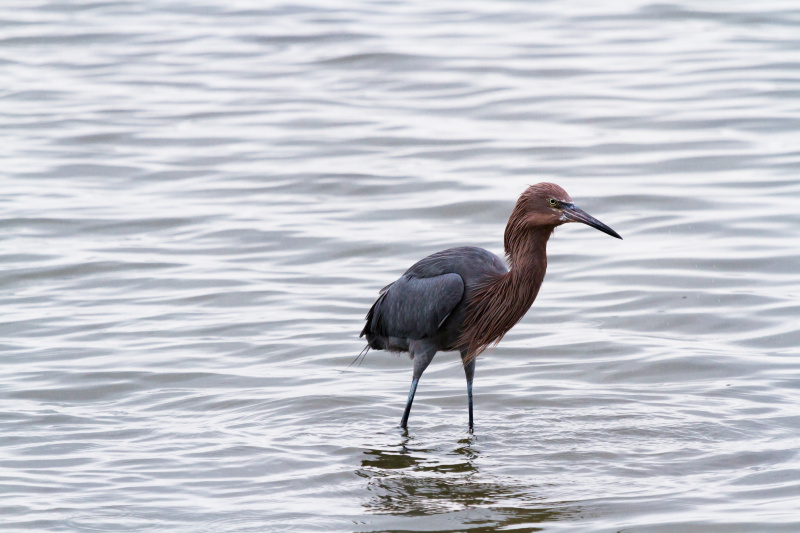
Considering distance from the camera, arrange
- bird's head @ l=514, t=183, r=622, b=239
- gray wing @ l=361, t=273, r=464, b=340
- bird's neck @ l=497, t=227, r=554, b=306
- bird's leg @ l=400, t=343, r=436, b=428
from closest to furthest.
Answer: bird's head @ l=514, t=183, r=622, b=239 < bird's neck @ l=497, t=227, r=554, b=306 < gray wing @ l=361, t=273, r=464, b=340 < bird's leg @ l=400, t=343, r=436, b=428

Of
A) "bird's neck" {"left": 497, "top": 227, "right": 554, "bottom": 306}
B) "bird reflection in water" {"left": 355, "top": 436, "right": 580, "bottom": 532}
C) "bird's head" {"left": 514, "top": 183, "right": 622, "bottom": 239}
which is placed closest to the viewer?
"bird reflection in water" {"left": 355, "top": 436, "right": 580, "bottom": 532}

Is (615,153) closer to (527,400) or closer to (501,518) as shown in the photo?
(527,400)

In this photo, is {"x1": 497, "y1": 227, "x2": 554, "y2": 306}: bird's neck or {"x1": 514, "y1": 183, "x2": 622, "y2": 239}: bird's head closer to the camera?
{"x1": 514, "y1": 183, "x2": 622, "y2": 239}: bird's head

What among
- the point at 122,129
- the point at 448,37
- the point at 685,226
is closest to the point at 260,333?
the point at 685,226

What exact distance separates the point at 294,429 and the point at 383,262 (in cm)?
365

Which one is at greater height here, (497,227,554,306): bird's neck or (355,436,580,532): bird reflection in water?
(497,227,554,306): bird's neck

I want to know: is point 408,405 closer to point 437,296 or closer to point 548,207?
point 437,296

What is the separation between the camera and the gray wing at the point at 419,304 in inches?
282

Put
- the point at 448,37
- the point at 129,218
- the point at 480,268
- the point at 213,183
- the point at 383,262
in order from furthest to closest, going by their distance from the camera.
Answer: the point at 448,37 → the point at 213,183 → the point at 129,218 → the point at 383,262 → the point at 480,268

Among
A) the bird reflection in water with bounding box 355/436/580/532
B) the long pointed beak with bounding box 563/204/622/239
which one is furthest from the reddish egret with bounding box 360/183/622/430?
the bird reflection in water with bounding box 355/436/580/532

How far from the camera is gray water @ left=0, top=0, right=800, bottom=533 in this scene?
6449 mm

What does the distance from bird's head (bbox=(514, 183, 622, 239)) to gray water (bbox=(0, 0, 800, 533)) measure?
1338mm

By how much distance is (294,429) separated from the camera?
24.1 feet

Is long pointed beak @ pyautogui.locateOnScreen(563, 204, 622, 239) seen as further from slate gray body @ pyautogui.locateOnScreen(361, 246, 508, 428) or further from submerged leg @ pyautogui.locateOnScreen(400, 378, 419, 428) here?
submerged leg @ pyautogui.locateOnScreen(400, 378, 419, 428)
